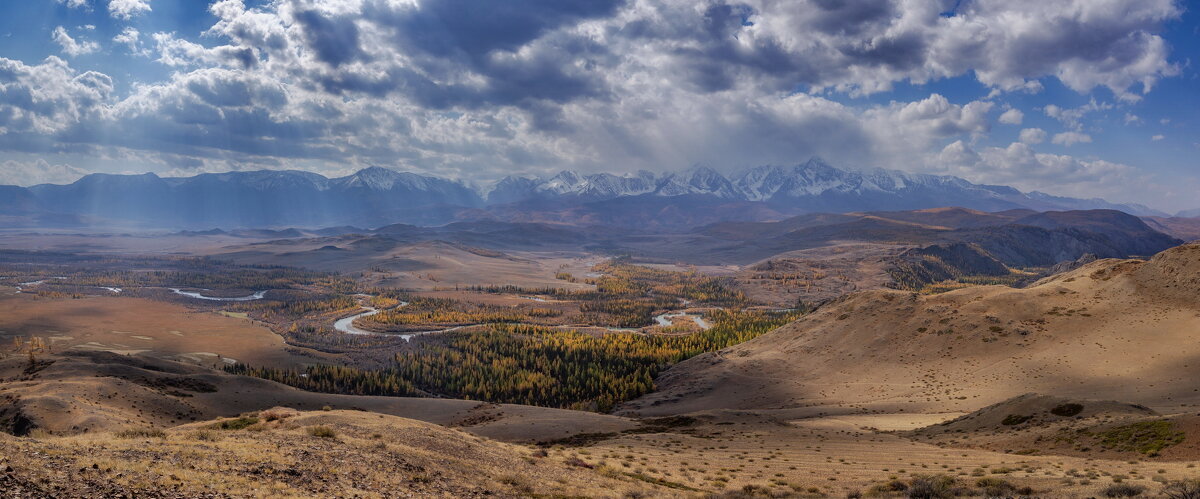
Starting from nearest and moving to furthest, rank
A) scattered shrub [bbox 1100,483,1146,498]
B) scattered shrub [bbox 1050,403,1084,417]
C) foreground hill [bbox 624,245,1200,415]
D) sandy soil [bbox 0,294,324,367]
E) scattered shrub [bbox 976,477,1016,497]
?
scattered shrub [bbox 1100,483,1146,498]
scattered shrub [bbox 976,477,1016,497]
scattered shrub [bbox 1050,403,1084,417]
foreground hill [bbox 624,245,1200,415]
sandy soil [bbox 0,294,324,367]

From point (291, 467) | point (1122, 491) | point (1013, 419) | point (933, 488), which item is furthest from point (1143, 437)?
point (291, 467)

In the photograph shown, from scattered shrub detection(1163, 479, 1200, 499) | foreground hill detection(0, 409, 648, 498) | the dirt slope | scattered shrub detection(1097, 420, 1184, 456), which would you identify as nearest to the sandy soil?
the dirt slope

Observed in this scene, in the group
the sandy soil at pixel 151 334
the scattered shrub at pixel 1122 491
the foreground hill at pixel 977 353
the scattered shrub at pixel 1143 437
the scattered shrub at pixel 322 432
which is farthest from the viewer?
the sandy soil at pixel 151 334

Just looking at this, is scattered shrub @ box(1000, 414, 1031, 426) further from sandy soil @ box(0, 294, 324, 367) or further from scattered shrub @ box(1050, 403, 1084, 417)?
sandy soil @ box(0, 294, 324, 367)

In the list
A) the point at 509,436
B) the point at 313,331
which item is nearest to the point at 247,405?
the point at 509,436

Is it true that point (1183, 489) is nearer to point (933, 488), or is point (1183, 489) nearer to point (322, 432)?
point (933, 488)

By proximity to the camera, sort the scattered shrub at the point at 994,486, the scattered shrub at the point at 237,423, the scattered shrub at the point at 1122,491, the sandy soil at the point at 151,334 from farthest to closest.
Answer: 1. the sandy soil at the point at 151,334
2. the scattered shrub at the point at 237,423
3. the scattered shrub at the point at 994,486
4. the scattered shrub at the point at 1122,491

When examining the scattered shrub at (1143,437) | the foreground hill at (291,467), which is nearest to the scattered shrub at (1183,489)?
the scattered shrub at (1143,437)

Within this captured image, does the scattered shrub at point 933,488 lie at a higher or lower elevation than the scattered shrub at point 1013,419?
higher

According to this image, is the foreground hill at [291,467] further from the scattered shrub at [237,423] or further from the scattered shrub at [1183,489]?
the scattered shrub at [1183,489]
